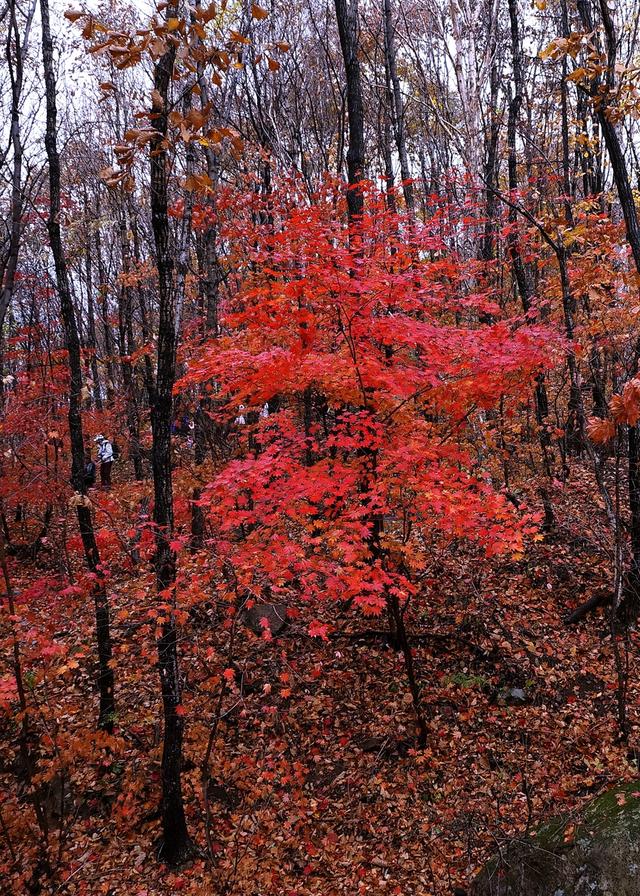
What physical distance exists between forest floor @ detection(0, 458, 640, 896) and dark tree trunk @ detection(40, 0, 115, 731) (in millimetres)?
457

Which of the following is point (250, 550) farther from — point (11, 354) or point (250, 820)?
point (11, 354)

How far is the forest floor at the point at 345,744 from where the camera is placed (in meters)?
5.81

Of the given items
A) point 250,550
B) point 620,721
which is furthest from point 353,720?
point 620,721


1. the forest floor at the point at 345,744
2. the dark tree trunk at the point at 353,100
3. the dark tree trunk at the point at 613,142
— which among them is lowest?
the forest floor at the point at 345,744

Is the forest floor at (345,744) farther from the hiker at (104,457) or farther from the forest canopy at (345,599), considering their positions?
the hiker at (104,457)

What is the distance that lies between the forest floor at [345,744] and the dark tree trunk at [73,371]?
457 mm

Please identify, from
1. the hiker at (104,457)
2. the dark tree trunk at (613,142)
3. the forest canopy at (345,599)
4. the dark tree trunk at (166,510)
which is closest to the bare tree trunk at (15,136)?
the forest canopy at (345,599)

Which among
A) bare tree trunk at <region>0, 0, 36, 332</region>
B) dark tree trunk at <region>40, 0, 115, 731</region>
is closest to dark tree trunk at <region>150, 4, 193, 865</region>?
dark tree trunk at <region>40, 0, 115, 731</region>

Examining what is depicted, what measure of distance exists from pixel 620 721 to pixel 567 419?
9.11m

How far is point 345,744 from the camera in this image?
728 centimetres

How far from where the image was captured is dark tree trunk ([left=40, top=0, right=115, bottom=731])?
6672mm

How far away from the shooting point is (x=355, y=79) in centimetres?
859

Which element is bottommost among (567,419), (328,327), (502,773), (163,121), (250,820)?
(250,820)

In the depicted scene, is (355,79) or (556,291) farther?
(556,291)
